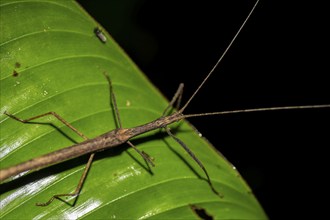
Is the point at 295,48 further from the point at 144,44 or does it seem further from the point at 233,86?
the point at 144,44

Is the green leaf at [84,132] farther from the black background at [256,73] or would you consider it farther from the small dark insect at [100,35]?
the black background at [256,73]

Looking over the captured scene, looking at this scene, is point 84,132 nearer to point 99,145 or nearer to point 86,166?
point 99,145

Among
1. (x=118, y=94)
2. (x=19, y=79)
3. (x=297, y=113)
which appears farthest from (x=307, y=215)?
(x=19, y=79)

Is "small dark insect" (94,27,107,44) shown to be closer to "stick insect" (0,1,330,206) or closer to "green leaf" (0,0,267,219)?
"green leaf" (0,0,267,219)

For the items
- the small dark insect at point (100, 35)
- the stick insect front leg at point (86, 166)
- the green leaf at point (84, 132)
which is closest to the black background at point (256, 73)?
the green leaf at point (84, 132)

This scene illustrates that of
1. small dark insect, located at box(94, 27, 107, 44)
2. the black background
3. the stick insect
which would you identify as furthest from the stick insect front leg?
the black background
